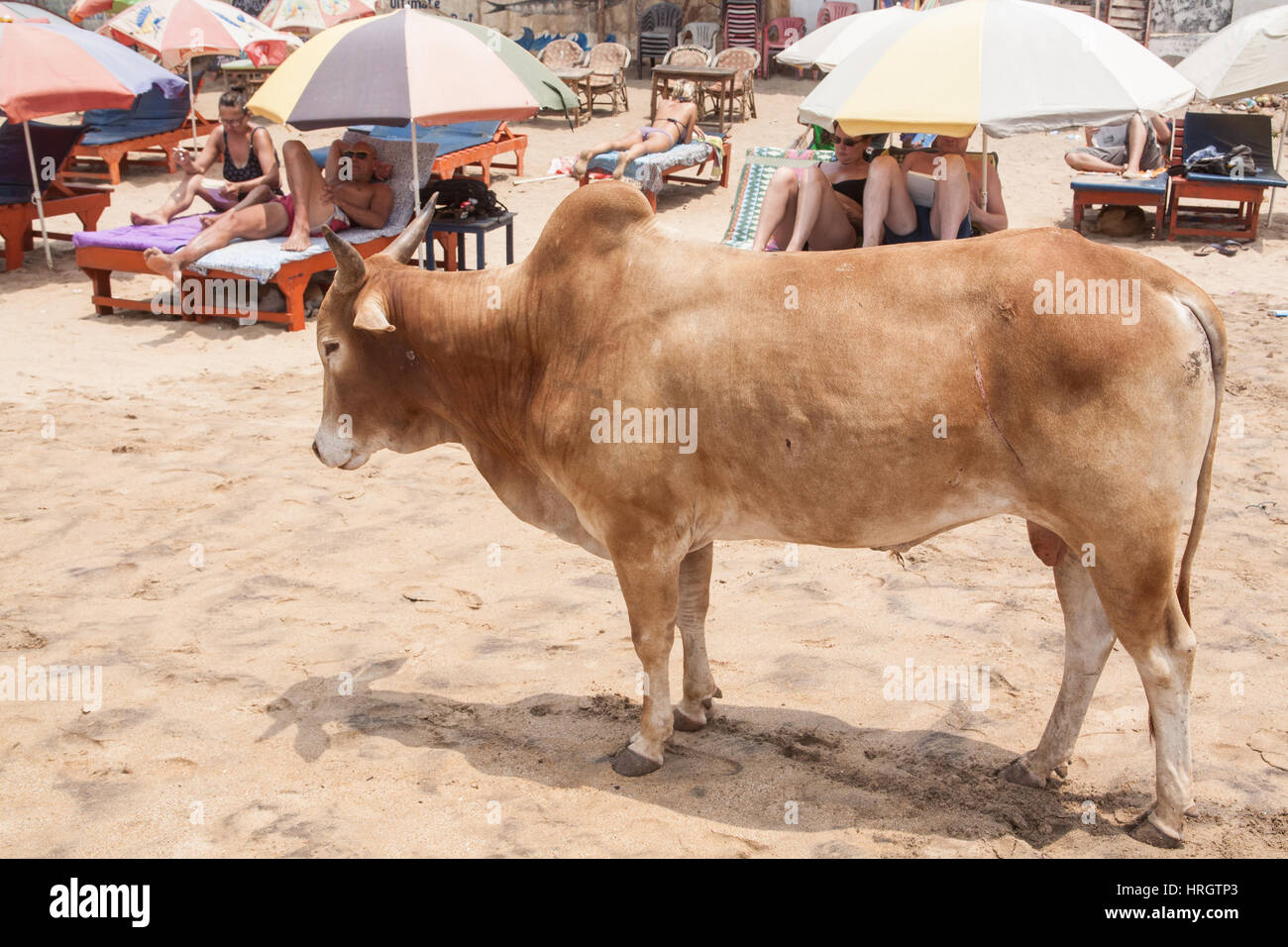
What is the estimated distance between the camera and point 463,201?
1096 centimetres

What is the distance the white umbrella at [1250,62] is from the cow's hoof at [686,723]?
11.2 meters

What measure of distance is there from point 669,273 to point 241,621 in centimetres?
257

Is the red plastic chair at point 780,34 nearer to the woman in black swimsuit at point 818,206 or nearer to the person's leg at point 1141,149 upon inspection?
the person's leg at point 1141,149

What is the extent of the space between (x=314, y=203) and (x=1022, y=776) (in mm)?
8236

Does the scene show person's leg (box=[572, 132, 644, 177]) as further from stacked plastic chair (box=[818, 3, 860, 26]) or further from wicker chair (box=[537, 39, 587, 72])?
stacked plastic chair (box=[818, 3, 860, 26])

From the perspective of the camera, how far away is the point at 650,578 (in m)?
4.08

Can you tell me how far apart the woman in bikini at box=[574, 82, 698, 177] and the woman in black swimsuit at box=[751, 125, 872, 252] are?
5.44 meters

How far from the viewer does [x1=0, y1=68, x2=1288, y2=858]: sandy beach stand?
3910 millimetres

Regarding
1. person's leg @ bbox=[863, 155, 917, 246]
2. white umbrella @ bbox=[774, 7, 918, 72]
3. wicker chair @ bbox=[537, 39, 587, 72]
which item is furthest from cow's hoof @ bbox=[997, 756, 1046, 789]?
wicker chair @ bbox=[537, 39, 587, 72]

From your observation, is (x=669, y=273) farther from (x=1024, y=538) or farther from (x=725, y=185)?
(x=725, y=185)

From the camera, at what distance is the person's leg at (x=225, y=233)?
32.4 feet

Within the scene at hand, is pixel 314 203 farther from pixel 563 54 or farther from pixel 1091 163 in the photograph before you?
pixel 563 54

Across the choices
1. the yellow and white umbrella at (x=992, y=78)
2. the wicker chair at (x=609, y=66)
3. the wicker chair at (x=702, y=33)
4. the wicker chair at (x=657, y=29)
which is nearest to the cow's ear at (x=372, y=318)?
the yellow and white umbrella at (x=992, y=78)

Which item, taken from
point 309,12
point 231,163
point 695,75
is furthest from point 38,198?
point 695,75
